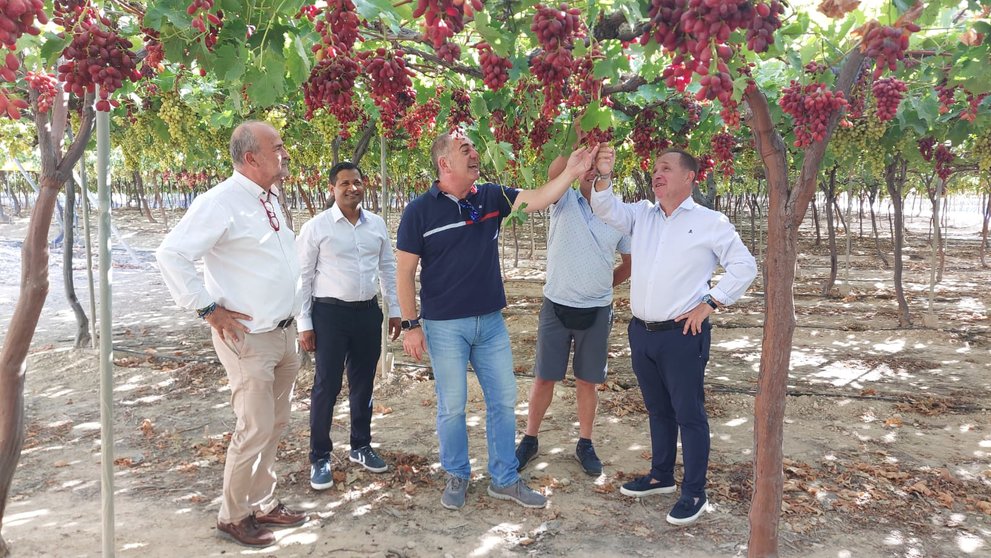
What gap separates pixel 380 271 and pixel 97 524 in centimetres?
204

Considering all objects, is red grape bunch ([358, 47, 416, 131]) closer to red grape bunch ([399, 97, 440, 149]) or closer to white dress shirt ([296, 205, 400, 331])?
white dress shirt ([296, 205, 400, 331])

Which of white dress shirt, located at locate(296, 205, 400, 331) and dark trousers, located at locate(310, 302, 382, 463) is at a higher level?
white dress shirt, located at locate(296, 205, 400, 331)

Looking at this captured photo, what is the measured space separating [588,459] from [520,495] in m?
0.65

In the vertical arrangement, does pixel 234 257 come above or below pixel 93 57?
below

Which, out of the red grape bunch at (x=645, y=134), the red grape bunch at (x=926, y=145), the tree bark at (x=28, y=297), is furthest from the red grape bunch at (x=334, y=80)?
the red grape bunch at (x=926, y=145)

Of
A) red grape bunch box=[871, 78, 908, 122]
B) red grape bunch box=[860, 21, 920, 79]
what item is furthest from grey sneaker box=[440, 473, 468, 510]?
red grape bunch box=[871, 78, 908, 122]

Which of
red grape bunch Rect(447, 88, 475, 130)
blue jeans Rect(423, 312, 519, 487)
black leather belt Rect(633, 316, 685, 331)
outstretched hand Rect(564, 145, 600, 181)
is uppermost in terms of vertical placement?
red grape bunch Rect(447, 88, 475, 130)

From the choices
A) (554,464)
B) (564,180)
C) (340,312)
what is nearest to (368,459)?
(340,312)

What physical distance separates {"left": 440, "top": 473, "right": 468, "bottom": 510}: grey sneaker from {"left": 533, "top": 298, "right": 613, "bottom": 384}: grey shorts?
79 cm

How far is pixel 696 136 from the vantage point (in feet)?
22.4

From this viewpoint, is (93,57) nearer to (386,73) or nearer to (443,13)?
(386,73)

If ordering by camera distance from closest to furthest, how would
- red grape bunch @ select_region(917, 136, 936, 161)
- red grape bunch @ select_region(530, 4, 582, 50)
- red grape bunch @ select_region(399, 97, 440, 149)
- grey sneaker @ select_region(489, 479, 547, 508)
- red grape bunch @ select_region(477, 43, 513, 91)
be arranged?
red grape bunch @ select_region(530, 4, 582, 50)
red grape bunch @ select_region(477, 43, 513, 91)
grey sneaker @ select_region(489, 479, 547, 508)
red grape bunch @ select_region(399, 97, 440, 149)
red grape bunch @ select_region(917, 136, 936, 161)

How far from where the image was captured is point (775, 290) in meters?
2.49

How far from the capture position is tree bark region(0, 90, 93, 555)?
10.2ft
